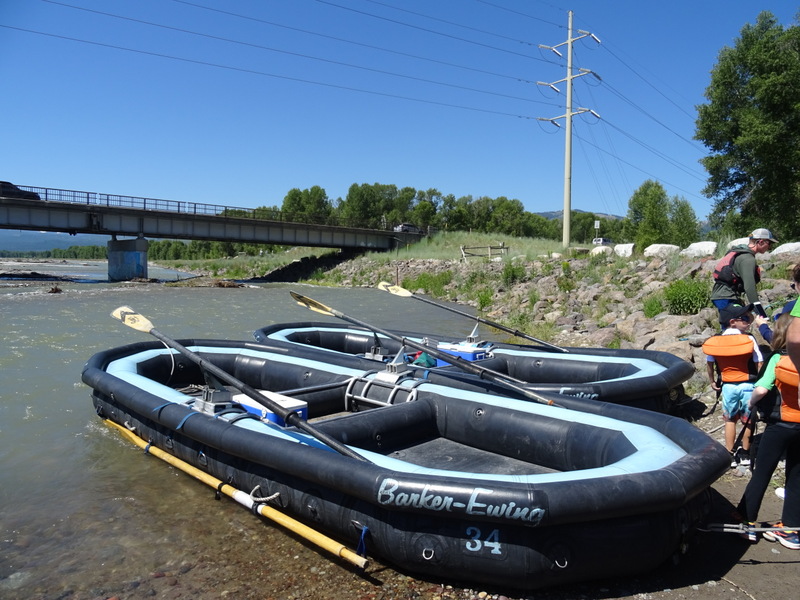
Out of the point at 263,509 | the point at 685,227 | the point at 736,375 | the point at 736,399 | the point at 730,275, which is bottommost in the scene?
the point at 263,509

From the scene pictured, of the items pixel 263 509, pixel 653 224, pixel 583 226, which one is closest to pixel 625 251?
pixel 653 224

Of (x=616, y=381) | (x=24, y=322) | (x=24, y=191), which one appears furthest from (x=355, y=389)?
(x=24, y=191)

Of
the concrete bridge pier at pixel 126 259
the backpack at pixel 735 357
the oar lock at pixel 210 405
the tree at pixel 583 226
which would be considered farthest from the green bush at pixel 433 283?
the tree at pixel 583 226

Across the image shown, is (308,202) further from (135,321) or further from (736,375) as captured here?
(736,375)

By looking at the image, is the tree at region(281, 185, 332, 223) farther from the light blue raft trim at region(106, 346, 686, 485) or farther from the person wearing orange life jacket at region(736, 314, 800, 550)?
the person wearing orange life jacket at region(736, 314, 800, 550)

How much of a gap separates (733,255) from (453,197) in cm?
6819

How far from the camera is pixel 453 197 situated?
240ft

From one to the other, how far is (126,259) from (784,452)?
3667cm

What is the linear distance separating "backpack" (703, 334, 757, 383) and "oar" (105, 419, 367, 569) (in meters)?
3.55

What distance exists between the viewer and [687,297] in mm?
11047

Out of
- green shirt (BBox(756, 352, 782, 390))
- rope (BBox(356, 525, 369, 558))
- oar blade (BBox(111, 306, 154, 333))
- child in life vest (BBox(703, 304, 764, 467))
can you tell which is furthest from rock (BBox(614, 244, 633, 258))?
rope (BBox(356, 525, 369, 558))

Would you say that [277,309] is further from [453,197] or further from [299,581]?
[453,197]

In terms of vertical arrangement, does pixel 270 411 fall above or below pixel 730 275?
below

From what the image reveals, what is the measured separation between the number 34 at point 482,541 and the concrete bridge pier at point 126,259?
1402 inches
